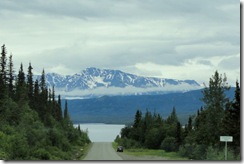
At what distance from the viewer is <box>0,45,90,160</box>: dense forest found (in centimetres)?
3002

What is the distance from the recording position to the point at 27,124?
5091cm

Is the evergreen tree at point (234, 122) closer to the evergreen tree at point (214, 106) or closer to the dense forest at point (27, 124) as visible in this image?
the evergreen tree at point (214, 106)

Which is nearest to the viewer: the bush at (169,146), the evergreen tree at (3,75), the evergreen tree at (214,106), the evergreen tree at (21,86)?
the evergreen tree at (214,106)

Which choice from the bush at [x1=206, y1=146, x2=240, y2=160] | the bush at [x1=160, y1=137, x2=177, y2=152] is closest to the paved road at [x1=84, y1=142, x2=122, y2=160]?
the bush at [x1=160, y1=137, x2=177, y2=152]

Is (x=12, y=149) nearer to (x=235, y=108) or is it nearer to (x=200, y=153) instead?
(x=200, y=153)

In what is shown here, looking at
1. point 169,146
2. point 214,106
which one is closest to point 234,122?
point 214,106

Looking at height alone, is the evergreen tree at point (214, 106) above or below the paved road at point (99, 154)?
above

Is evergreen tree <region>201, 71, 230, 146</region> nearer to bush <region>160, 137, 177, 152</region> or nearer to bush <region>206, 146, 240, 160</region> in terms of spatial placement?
bush <region>206, 146, 240, 160</region>

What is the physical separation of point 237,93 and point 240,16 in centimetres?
482

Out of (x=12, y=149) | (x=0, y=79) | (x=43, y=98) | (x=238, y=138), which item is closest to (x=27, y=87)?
(x=43, y=98)

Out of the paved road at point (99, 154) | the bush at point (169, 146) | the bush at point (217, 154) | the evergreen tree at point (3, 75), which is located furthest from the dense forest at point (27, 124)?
the bush at point (217, 154)

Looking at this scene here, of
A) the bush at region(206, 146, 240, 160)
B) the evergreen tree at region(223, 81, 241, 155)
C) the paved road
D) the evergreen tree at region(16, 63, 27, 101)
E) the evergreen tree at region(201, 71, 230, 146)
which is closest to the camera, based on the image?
the bush at region(206, 146, 240, 160)

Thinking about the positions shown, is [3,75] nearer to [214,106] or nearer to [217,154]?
[214,106]

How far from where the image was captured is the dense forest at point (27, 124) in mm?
30022
